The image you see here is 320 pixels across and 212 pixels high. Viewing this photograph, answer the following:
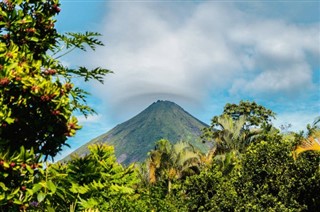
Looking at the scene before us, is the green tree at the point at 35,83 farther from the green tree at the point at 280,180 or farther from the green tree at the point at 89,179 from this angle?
the green tree at the point at 280,180

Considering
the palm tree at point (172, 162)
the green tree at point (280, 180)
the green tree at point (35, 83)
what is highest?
the green tree at point (35, 83)

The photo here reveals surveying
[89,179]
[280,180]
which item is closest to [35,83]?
[89,179]

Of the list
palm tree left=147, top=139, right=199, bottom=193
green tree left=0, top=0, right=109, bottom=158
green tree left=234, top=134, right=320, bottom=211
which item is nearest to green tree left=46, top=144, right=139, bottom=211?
green tree left=0, top=0, right=109, bottom=158

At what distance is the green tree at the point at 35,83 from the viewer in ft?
15.2

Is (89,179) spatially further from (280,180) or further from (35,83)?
(280,180)

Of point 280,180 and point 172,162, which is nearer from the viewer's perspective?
point 280,180

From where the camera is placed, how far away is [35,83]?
4.60 m

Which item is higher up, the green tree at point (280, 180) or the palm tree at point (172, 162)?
the palm tree at point (172, 162)

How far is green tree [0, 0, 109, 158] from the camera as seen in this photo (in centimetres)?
464

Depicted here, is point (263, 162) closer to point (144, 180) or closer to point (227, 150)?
point (227, 150)

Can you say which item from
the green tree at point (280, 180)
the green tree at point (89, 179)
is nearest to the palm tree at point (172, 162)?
the green tree at point (280, 180)

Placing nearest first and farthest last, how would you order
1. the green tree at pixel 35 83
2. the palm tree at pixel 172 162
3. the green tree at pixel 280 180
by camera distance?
the green tree at pixel 35 83
the green tree at pixel 280 180
the palm tree at pixel 172 162

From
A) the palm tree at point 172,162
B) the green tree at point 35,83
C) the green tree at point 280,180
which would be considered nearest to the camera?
the green tree at point 35,83

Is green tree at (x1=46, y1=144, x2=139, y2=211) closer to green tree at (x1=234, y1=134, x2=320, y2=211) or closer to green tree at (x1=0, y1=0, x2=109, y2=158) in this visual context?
green tree at (x1=0, y1=0, x2=109, y2=158)
